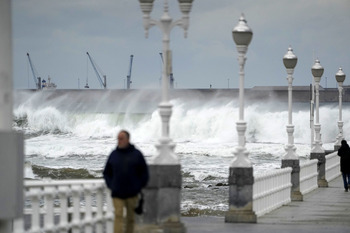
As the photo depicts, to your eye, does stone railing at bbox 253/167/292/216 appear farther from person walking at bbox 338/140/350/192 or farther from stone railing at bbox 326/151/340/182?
stone railing at bbox 326/151/340/182

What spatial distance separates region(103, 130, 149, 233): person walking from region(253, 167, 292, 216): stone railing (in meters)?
7.35

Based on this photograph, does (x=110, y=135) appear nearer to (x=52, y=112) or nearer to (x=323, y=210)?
(x=52, y=112)

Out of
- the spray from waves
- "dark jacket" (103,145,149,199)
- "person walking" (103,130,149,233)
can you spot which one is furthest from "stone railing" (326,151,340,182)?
the spray from waves

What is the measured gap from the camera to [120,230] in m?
14.9

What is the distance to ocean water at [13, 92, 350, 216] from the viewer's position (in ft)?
197

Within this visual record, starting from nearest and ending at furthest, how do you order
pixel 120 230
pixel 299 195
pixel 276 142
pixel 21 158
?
pixel 21 158 → pixel 120 230 → pixel 299 195 → pixel 276 142

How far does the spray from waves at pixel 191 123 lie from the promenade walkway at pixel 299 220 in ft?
217

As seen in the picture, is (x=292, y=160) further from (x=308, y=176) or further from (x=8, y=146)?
(x=8, y=146)

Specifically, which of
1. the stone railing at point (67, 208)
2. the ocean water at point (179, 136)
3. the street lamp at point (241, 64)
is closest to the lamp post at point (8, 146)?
the stone railing at point (67, 208)

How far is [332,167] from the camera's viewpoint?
131ft

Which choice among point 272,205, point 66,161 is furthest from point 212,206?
point 66,161

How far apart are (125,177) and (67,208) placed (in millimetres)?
868

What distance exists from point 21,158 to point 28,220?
35.8ft

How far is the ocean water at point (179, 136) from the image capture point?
60122 mm
